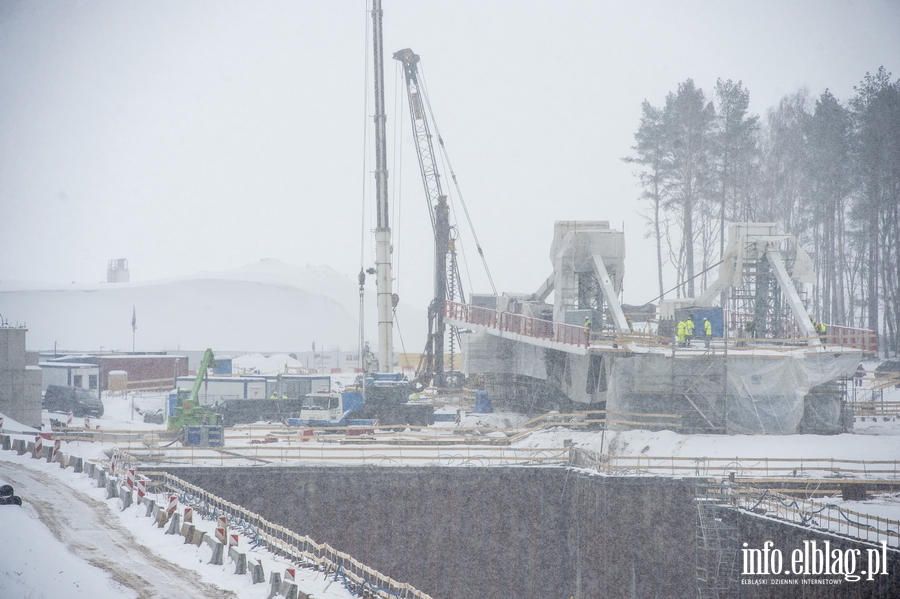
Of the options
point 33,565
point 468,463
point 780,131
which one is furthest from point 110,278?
point 33,565

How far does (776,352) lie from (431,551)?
44.8 feet

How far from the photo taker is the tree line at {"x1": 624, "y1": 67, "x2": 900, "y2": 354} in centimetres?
4550

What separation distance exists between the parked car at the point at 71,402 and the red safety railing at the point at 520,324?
1852 cm

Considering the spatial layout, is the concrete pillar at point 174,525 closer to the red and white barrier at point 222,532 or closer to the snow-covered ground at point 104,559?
the snow-covered ground at point 104,559

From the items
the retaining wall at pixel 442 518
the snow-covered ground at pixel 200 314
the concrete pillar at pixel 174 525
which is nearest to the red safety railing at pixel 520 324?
the retaining wall at pixel 442 518

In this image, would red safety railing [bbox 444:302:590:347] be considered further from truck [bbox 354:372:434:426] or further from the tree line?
the tree line

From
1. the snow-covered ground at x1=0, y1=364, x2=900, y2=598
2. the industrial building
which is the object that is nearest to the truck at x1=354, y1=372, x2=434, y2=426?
the snow-covered ground at x1=0, y1=364, x2=900, y2=598

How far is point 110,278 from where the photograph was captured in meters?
119

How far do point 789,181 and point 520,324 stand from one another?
26.6 metres

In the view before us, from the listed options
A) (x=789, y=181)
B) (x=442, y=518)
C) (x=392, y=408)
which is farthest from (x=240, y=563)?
(x=789, y=181)

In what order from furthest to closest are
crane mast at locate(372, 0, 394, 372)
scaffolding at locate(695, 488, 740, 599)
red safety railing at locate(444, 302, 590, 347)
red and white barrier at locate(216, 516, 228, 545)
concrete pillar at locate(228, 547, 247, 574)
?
1. crane mast at locate(372, 0, 394, 372)
2. red safety railing at locate(444, 302, 590, 347)
3. scaffolding at locate(695, 488, 740, 599)
4. red and white barrier at locate(216, 516, 228, 545)
5. concrete pillar at locate(228, 547, 247, 574)

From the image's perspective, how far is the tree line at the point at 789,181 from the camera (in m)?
45.5

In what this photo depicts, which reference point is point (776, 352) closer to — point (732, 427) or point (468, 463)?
point (732, 427)

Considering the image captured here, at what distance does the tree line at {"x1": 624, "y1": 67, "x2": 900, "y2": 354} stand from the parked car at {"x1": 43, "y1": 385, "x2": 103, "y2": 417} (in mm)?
33930
